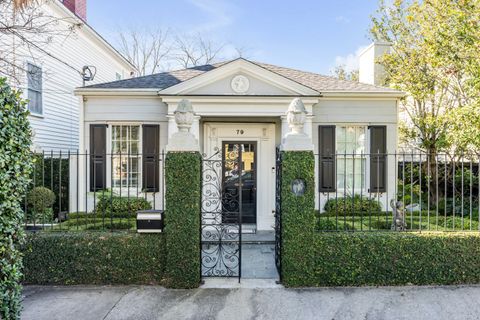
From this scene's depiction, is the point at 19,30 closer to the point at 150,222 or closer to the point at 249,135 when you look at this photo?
the point at 150,222

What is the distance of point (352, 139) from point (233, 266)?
527 centimetres

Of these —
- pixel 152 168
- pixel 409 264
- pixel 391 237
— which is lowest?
pixel 409 264

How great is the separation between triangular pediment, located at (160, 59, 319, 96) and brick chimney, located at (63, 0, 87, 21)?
309 inches

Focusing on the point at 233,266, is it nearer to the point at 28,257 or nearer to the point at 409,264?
the point at 409,264

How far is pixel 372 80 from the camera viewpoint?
39.1ft

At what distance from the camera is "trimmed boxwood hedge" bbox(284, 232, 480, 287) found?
497 cm

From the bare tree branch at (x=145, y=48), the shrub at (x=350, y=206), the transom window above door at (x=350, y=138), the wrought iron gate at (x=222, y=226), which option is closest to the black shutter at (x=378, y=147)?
the transom window above door at (x=350, y=138)

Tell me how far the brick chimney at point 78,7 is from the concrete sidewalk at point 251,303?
11741 millimetres

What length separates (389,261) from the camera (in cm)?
498

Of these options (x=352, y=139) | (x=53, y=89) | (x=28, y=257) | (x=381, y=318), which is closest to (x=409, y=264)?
Answer: (x=381, y=318)

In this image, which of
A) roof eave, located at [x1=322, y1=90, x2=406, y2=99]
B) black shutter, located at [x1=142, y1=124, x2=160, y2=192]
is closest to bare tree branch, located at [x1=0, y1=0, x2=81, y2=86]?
black shutter, located at [x1=142, y1=124, x2=160, y2=192]

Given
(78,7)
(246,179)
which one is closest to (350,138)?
(246,179)

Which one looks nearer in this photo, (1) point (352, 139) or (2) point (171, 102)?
(2) point (171, 102)

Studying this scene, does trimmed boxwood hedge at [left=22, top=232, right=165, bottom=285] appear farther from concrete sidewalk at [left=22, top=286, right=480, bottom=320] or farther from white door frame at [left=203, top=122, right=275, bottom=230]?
white door frame at [left=203, top=122, right=275, bottom=230]
